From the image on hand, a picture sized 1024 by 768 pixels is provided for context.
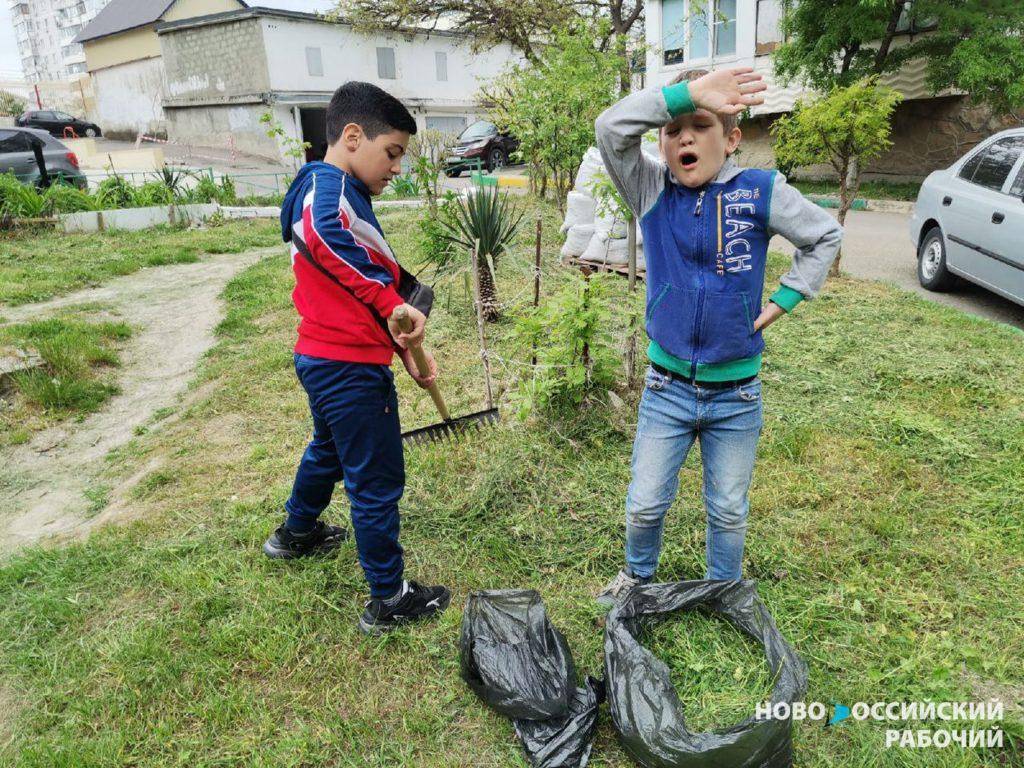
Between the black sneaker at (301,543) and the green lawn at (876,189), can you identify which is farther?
the green lawn at (876,189)

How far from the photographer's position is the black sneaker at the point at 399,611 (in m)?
2.37

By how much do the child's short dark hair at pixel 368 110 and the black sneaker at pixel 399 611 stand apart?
158cm

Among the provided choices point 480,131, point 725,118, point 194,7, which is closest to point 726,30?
point 480,131

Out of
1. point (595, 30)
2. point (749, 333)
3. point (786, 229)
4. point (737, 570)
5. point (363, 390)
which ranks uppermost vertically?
point (595, 30)

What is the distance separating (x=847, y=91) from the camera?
6258mm

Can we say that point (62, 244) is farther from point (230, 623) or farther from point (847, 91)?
point (847, 91)

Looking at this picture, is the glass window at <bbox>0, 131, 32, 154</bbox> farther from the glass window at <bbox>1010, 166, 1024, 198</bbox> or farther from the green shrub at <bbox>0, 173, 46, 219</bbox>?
the glass window at <bbox>1010, 166, 1024, 198</bbox>

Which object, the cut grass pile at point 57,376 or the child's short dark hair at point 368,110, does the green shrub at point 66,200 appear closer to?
the cut grass pile at point 57,376

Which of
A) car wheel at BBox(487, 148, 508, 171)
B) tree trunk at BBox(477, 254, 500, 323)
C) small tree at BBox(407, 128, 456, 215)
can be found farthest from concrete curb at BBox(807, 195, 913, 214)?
car wheel at BBox(487, 148, 508, 171)

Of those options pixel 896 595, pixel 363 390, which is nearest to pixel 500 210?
pixel 363 390

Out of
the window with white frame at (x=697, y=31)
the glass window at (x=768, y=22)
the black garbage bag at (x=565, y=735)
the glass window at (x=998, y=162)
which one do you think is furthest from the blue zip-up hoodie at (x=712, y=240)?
the glass window at (x=768, y=22)

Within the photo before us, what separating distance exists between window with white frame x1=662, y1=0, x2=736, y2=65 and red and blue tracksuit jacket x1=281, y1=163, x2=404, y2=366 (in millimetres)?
16669

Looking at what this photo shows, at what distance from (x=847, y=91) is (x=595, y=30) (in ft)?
18.6

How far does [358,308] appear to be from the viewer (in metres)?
2.17
